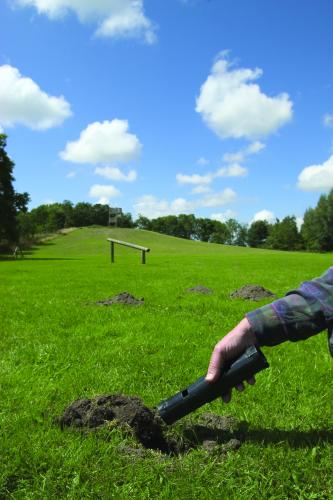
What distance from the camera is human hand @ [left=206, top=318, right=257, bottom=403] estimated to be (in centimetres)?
294

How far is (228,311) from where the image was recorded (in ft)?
37.3

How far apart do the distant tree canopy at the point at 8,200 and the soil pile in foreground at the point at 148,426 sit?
54460 mm

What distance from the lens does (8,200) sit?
56.0m

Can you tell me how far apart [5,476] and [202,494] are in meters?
1.56

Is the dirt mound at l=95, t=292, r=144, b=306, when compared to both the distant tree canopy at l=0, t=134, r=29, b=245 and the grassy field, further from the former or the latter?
the distant tree canopy at l=0, t=134, r=29, b=245

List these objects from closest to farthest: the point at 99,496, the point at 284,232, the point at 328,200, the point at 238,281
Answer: the point at 99,496
the point at 238,281
the point at 328,200
the point at 284,232

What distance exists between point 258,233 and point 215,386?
19325cm

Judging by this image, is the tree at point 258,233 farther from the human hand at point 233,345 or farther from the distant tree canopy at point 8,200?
the human hand at point 233,345

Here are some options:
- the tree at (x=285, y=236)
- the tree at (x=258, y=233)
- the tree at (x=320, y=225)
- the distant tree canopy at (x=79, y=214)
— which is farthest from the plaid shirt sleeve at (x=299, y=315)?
the tree at (x=258, y=233)

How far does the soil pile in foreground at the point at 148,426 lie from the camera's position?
4066 mm

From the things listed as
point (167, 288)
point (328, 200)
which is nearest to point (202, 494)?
point (167, 288)

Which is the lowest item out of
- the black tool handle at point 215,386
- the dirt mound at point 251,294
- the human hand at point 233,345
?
the dirt mound at point 251,294

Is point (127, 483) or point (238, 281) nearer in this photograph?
point (127, 483)

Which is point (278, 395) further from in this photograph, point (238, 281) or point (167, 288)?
point (238, 281)
